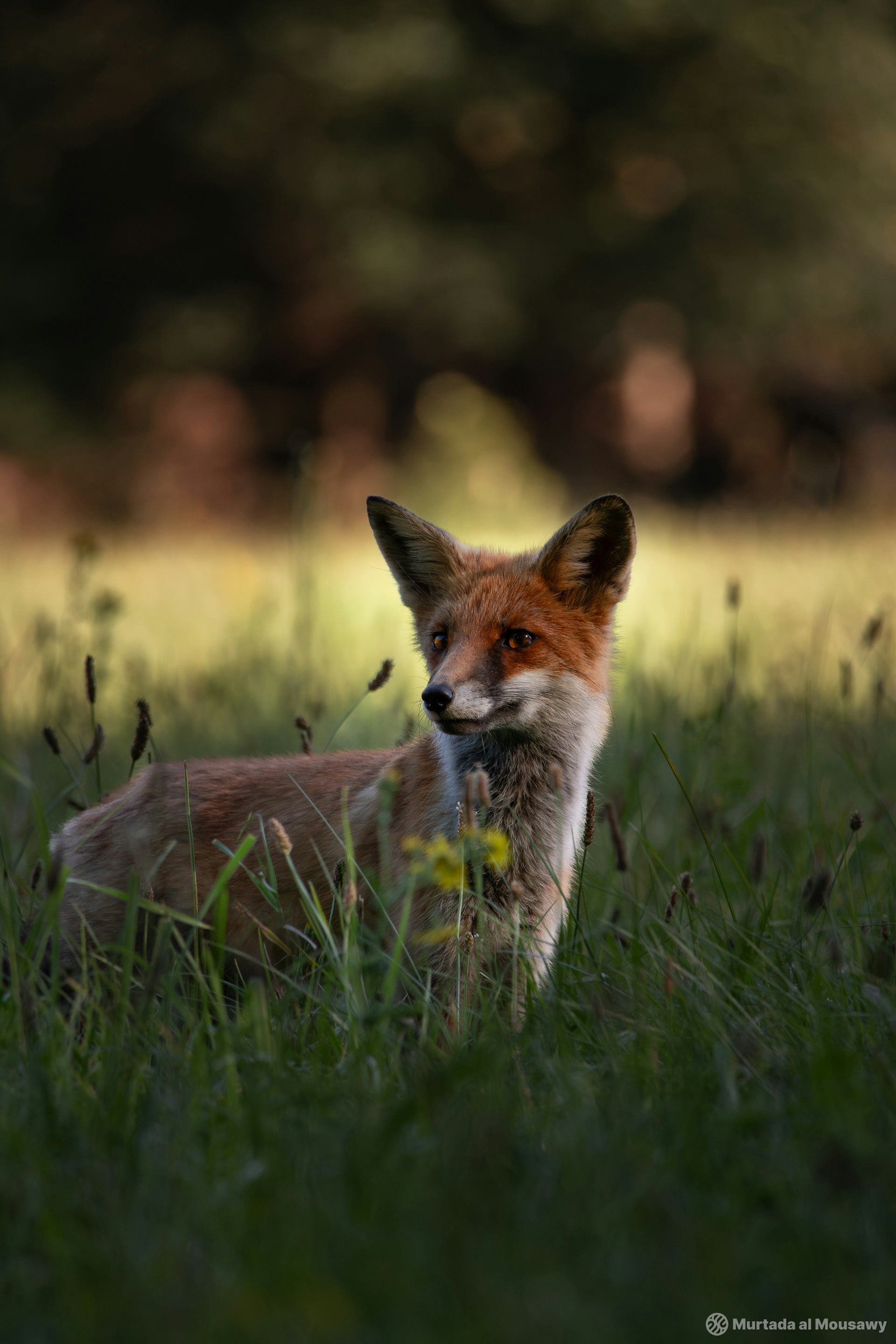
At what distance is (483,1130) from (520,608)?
1968mm

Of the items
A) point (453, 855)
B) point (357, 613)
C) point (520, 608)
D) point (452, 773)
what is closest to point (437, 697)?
point (452, 773)

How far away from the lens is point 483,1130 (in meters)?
1.72

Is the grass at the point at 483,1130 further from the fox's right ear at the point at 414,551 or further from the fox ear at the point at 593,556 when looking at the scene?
the fox's right ear at the point at 414,551

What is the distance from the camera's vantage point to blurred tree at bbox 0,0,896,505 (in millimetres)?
20719

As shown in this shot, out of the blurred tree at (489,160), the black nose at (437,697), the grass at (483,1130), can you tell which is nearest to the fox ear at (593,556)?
the grass at (483,1130)

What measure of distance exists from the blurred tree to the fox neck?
1916 cm

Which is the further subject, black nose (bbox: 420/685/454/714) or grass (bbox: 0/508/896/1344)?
black nose (bbox: 420/685/454/714)

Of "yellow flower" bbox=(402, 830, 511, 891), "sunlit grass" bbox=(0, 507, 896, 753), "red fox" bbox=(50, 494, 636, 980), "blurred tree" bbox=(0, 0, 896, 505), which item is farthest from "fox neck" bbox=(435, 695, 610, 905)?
"blurred tree" bbox=(0, 0, 896, 505)

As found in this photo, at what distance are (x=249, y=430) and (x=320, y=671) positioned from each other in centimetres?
2051

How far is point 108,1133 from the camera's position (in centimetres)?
195

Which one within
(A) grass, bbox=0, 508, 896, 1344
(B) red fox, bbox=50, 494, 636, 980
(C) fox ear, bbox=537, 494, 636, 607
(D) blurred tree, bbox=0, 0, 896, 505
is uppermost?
(D) blurred tree, bbox=0, 0, 896, 505

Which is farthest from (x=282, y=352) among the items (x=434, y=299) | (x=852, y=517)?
(x=852, y=517)

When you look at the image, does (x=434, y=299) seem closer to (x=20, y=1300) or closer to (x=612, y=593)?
(x=612, y=593)

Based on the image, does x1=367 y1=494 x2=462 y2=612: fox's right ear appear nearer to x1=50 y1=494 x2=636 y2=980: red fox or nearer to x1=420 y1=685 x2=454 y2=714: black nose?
x1=50 y1=494 x2=636 y2=980: red fox
